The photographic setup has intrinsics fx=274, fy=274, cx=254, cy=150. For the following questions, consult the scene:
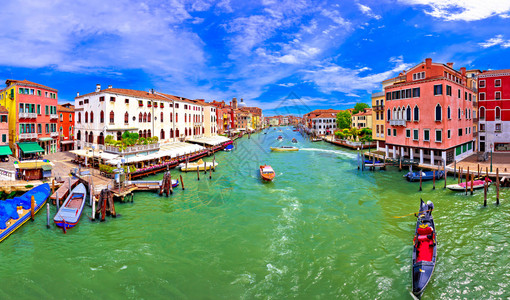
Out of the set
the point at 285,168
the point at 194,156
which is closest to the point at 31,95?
the point at 194,156

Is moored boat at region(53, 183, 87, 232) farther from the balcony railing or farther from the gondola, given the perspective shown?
the gondola

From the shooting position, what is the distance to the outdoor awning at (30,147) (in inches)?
1172

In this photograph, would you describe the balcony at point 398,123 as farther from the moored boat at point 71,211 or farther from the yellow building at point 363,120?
the yellow building at point 363,120

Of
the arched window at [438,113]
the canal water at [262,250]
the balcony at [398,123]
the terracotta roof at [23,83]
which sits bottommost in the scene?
the canal water at [262,250]

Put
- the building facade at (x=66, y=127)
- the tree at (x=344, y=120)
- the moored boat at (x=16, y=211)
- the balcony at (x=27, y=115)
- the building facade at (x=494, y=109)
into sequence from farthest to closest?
1. the tree at (x=344, y=120)
2. the building facade at (x=66, y=127)
3. the building facade at (x=494, y=109)
4. the balcony at (x=27, y=115)
5. the moored boat at (x=16, y=211)

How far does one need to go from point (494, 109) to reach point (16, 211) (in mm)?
49618

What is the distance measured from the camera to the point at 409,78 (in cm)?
3169

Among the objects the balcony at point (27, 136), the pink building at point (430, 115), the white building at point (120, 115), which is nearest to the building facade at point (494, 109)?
the pink building at point (430, 115)

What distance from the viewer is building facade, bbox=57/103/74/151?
39.2 meters

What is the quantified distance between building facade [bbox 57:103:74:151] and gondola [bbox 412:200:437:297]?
4313 cm

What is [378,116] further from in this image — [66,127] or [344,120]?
[66,127]

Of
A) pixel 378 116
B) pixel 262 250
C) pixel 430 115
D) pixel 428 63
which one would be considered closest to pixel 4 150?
pixel 262 250

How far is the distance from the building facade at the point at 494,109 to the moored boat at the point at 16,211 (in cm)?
4648

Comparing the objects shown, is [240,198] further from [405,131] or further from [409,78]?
[409,78]
